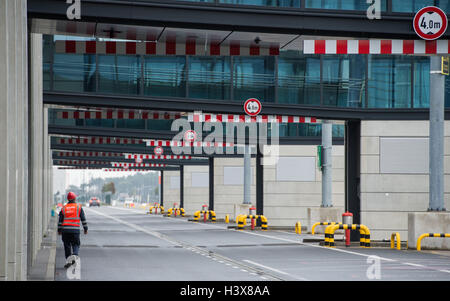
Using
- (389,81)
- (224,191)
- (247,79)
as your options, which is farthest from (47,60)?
(224,191)

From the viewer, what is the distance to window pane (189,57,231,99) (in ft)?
113

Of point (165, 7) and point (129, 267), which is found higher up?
point (165, 7)

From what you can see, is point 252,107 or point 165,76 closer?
point 252,107

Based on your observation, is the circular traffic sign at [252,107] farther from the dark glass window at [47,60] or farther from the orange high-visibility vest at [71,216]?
the orange high-visibility vest at [71,216]

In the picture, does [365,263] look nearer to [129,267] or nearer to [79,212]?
[129,267]

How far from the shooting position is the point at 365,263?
22.1 m

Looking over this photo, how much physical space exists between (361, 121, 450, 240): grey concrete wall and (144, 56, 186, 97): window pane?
721 cm

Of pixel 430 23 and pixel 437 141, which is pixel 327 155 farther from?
pixel 430 23

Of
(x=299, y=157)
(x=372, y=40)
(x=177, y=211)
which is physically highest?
(x=372, y=40)

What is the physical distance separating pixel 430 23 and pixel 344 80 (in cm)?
1530

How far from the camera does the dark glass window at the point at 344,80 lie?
112 ft

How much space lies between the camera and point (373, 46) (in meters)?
20.7
